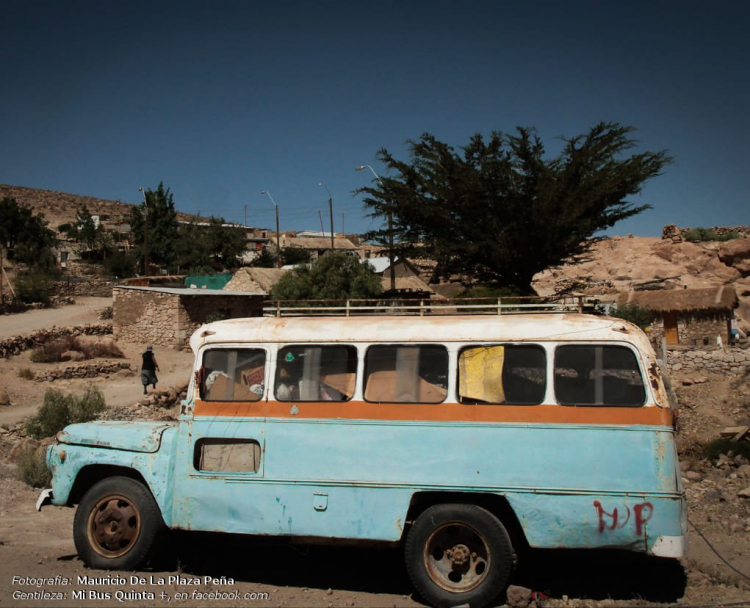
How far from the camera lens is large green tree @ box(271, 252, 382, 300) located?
2800 cm

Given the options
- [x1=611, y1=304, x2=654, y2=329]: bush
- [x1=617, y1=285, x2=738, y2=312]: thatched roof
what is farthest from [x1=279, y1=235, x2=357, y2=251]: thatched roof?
[x1=611, y1=304, x2=654, y2=329]: bush

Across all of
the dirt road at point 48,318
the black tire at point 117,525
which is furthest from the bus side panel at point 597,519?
the dirt road at point 48,318

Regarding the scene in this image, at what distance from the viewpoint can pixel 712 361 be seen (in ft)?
71.3

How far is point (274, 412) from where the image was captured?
6.11 meters

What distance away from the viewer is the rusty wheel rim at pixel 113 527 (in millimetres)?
6402

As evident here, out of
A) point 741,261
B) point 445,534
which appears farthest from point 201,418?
point 741,261

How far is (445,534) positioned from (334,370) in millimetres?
1809

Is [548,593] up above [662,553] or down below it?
below

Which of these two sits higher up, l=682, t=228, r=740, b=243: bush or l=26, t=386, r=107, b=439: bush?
l=682, t=228, r=740, b=243: bush

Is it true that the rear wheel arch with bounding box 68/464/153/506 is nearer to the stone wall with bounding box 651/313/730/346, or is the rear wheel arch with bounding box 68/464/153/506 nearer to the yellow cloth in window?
the yellow cloth in window

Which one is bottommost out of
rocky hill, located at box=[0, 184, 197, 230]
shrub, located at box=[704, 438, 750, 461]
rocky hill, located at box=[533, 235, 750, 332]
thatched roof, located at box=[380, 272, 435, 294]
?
shrub, located at box=[704, 438, 750, 461]

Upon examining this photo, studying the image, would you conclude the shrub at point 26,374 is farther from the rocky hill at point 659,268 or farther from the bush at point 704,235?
the bush at point 704,235

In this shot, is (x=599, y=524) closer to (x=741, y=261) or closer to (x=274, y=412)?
(x=274, y=412)

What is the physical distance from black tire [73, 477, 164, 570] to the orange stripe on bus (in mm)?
1091
